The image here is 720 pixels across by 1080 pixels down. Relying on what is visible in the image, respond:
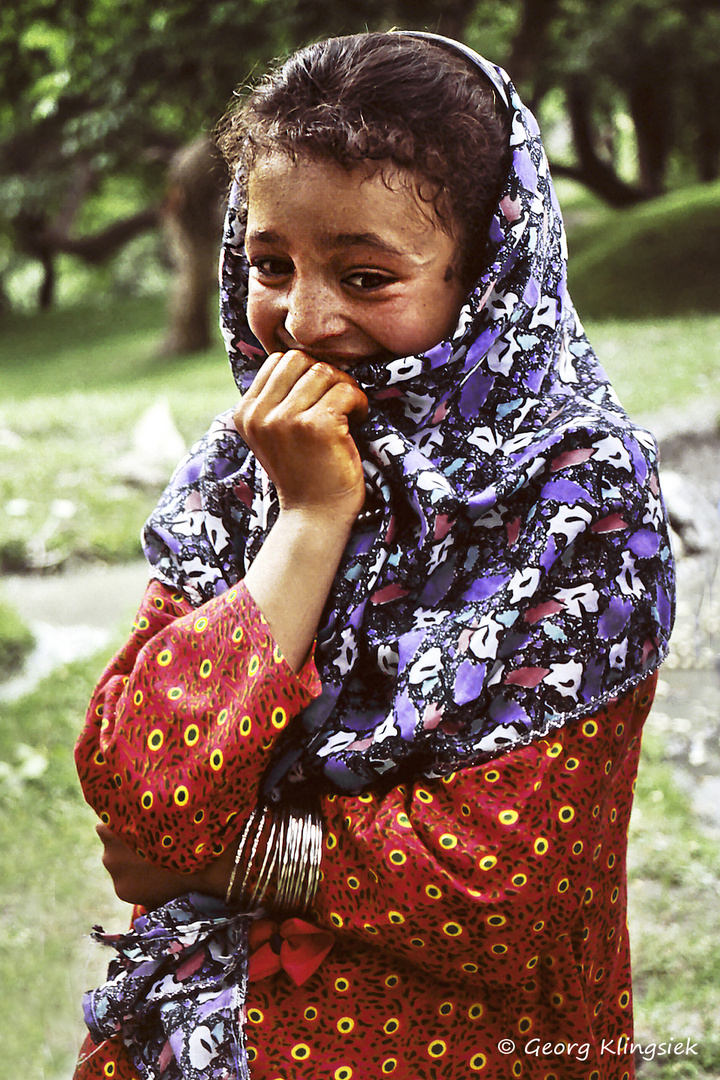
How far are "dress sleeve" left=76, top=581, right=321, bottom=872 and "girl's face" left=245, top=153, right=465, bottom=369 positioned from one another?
41cm

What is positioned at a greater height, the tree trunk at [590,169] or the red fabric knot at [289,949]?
the red fabric knot at [289,949]

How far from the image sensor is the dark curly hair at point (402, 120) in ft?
4.90

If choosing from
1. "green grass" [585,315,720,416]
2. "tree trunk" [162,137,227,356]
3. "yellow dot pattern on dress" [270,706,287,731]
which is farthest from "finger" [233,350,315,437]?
"tree trunk" [162,137,227,356]

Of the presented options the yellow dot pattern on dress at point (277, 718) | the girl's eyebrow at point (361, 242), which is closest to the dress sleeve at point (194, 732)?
the yellow dot pattern on dress at point (277, 718)

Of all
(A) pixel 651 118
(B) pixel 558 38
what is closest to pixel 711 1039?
(B) pixel 558 38

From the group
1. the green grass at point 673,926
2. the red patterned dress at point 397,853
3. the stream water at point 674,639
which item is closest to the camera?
the red patterned dress at point 397,853

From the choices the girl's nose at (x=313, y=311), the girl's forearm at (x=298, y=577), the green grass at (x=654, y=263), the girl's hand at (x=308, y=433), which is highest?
the girl's nose at (x=313, y=311)

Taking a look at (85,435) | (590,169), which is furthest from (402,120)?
(590,169)

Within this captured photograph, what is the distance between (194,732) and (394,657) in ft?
1.01

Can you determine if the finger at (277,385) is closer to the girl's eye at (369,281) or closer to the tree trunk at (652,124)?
the girl's eye at (369,281)

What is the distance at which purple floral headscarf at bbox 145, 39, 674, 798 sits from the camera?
1.53 meters

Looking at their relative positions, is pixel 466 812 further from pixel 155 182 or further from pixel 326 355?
pixel 155 182

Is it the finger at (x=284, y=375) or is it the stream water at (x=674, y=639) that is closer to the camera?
the finger at (x=284, y=375)

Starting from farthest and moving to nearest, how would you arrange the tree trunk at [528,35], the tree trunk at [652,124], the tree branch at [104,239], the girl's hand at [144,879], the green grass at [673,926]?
the tree branch at [104,239] < the tree trunk at [652,124] < the tree trunk at [528,35] < the green grass at [673,926] < the girl's hand at [144,879]
